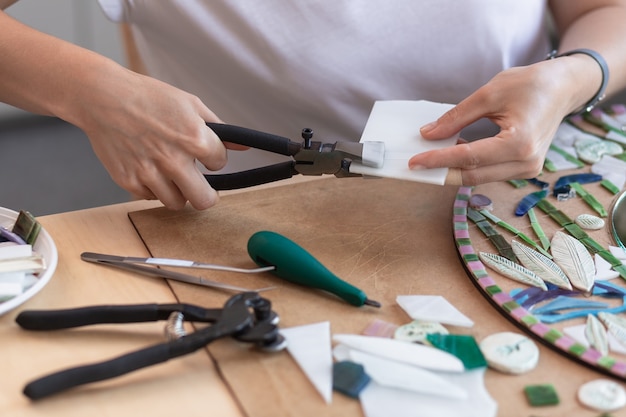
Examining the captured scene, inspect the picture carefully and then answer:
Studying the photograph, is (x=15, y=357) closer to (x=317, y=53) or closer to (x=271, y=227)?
(x=271, y=227)

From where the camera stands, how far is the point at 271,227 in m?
0.70

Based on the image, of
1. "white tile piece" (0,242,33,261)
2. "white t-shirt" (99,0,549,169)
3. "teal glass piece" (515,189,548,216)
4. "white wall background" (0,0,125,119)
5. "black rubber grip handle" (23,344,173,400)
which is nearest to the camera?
"black rubber grip handle" (23,344,173,400)

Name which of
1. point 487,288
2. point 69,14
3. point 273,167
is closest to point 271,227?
point 273,167

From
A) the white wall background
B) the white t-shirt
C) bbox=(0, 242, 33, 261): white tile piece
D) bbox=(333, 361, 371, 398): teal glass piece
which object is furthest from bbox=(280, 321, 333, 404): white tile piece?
the white wall background

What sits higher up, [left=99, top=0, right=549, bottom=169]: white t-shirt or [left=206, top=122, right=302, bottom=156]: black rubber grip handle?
[left=99, top=0, right=549, bottom=169]: white t-shirt

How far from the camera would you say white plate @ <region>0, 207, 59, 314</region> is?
1.80ft

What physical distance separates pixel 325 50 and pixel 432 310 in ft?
1.21

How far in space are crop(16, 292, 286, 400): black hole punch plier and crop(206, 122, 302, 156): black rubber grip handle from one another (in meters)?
0.15

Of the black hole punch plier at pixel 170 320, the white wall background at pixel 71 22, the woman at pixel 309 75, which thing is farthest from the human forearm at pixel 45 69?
the white wall background at pixel 71 22

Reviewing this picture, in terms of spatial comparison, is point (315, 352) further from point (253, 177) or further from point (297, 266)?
point (253, 177)

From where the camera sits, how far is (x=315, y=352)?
1.74 feet

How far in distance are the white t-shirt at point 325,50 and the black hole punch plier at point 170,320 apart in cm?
37

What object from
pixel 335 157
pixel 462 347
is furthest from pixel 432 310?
pixel 335 157

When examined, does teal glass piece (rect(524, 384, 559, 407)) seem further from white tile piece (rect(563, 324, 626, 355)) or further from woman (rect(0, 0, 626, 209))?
woman (rect(0, 0, 626, 209))
